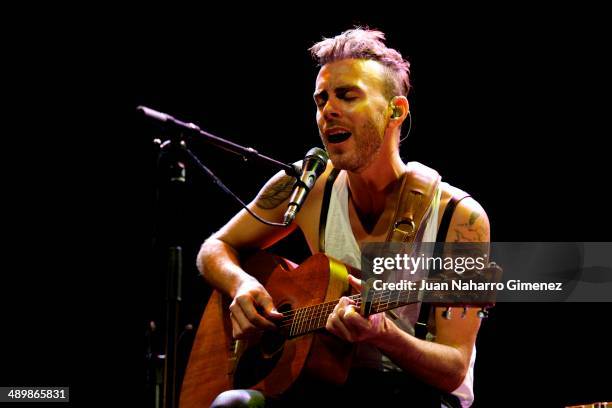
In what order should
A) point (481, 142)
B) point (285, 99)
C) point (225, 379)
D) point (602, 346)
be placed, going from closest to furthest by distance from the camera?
1. point (225, 379)
2. point (602, 346)
3. point (481, 142)
4. point (285, 99)

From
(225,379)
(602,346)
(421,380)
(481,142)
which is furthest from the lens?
(481,142)

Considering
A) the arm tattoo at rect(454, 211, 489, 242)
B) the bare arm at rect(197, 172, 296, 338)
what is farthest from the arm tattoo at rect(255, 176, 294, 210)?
the arm tattoo at rect(454, 211, 489, 242)

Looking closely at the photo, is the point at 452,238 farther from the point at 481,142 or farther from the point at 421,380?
the point at 481,142

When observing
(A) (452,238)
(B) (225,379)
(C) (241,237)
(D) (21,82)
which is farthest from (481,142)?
(D) (21,82)

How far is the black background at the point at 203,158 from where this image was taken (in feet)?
11.2

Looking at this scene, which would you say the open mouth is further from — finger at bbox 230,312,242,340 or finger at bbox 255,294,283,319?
finger at bbox 230,312,242,340

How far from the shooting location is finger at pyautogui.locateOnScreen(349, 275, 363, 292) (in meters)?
2.57

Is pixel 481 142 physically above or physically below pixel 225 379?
above

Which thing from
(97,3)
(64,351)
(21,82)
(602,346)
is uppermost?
(97,3)

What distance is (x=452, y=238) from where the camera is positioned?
272 cm

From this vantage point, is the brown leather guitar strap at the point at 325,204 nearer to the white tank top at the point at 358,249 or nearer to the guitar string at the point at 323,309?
the white tank top at the point at 358,249

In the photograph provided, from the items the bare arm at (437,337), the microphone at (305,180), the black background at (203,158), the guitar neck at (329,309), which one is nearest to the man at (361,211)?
the bare arm at (437,337)

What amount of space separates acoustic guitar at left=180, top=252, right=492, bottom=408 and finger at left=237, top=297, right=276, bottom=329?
59 mm

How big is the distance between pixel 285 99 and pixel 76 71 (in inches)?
53.7
